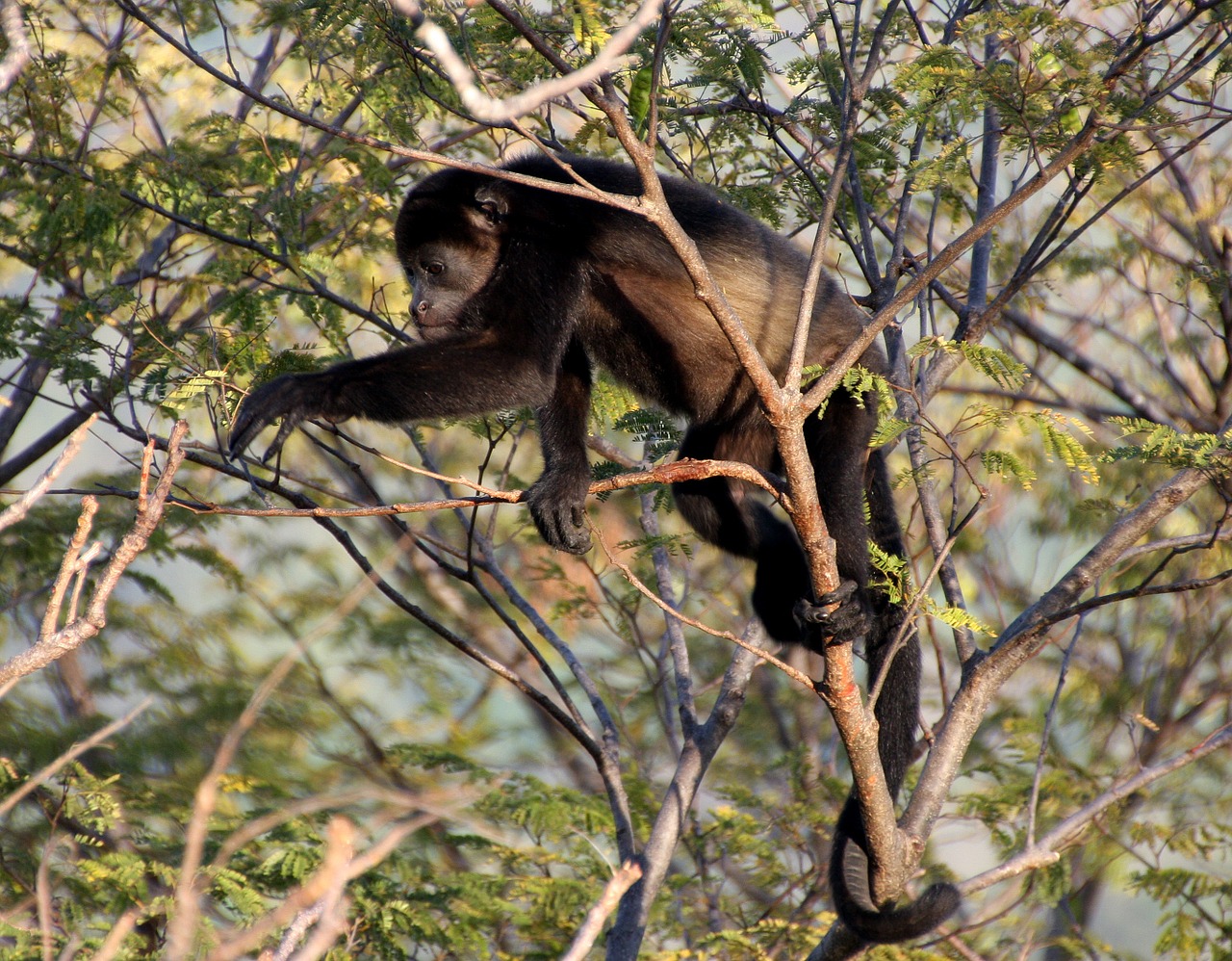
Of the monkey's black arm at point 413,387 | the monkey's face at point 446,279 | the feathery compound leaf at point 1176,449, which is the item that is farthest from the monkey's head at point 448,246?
the feathery compound leaf at point 1176,449

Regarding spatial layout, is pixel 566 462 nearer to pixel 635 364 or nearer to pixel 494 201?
pixel 635 364

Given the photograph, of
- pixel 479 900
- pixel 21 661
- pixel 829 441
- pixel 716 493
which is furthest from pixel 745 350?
pixel 479 900

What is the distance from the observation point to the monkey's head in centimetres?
442

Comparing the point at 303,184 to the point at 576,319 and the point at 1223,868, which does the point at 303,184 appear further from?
the point at 1223,868

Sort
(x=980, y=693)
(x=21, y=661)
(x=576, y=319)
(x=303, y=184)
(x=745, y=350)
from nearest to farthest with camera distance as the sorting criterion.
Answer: (x=21, y=661) < (x=745, y=350) < (x=980, y=693) < (x=576, y=319) < (x=303, y=184)

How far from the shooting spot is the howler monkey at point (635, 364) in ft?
12.0

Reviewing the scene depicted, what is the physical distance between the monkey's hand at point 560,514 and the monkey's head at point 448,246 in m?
0.79

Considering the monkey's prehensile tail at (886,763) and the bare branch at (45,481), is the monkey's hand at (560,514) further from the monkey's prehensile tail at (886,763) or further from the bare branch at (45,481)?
the bare branch at (45,481)

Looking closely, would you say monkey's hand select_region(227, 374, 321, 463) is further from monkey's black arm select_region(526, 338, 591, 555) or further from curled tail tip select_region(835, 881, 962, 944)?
curled tail tip select_region(835, 881, 962, 944)

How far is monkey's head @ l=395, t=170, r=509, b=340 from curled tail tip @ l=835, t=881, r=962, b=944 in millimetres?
2432

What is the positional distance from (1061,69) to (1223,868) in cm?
679

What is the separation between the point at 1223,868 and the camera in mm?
7965

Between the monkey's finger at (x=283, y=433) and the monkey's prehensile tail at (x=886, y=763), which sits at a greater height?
the monkey's finger at (x=283, y=433)

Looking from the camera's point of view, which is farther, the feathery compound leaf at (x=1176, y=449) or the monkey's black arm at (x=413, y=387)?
the monkey's black arm at (x=413, y=387)
